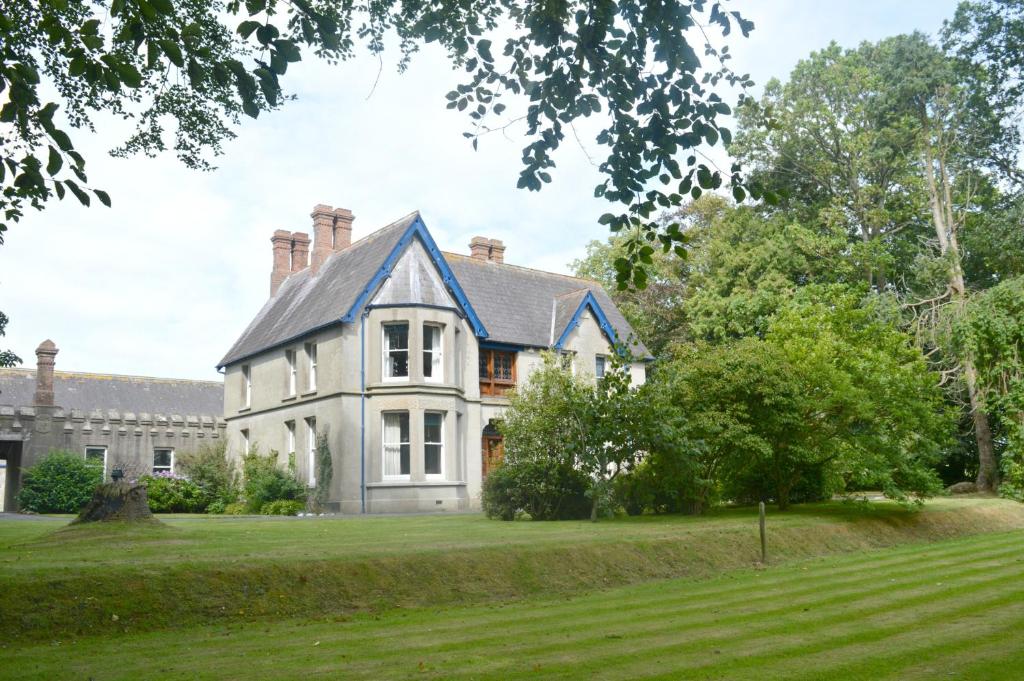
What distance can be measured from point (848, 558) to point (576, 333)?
2020 centimetres

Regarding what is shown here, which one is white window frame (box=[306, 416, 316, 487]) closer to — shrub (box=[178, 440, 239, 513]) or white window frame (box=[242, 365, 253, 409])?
shrub (box=[178, 440, 239, 513])

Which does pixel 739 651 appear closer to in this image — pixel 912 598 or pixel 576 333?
pixel 912 598

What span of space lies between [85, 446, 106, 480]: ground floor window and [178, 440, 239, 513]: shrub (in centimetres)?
303

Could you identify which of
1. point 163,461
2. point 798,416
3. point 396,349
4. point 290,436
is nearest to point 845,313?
point 798,416

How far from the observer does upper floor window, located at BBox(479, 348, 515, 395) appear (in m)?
33.9

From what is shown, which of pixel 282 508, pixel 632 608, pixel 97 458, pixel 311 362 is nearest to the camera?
pixel 632 608

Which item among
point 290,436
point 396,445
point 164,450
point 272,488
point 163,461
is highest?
point 290,436

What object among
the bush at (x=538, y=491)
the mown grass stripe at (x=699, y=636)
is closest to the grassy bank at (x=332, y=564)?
the bush at (x=538, y=491)

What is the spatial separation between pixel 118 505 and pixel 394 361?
15168mm

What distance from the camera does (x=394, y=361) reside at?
30.2 meters

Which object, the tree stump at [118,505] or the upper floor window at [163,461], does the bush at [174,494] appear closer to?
the upper floor window at [163,461]

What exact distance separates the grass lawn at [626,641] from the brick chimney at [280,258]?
3010 centimetres

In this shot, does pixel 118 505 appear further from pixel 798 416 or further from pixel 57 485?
pixel 57 485

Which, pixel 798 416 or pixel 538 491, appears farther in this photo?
pixel 538 491
